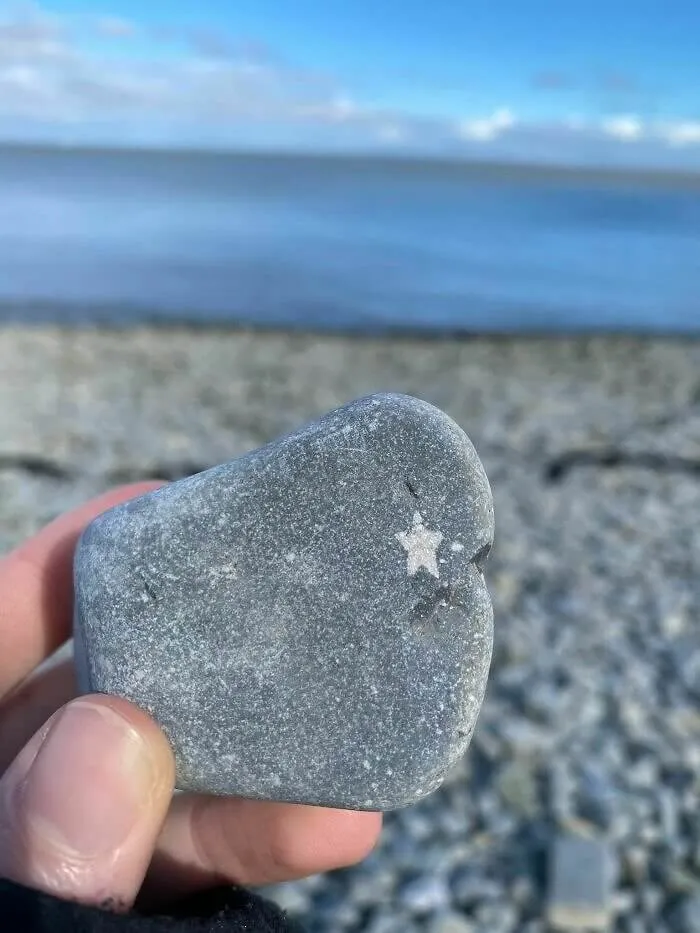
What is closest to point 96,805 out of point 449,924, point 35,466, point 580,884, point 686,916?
point 449,924

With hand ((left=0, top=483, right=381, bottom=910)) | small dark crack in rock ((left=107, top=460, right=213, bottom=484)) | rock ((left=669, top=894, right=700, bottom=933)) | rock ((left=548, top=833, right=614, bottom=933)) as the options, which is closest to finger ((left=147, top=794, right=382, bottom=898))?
hand ((left=0, top=483, right=381, bottom=910))

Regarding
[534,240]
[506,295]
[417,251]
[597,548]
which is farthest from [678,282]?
[597,548]

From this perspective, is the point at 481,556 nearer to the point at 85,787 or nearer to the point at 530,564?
the point at 85,787

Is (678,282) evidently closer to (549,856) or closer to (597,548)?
(597,548)

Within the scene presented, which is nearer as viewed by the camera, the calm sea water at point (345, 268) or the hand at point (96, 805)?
the hand at point (96, 805)

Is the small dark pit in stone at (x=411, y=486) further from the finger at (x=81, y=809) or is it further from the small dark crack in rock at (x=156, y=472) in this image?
the small dark crack in rock at (x=156, y=472)

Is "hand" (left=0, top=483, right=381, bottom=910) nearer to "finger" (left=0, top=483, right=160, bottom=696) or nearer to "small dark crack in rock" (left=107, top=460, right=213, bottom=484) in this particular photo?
"finger" (left=0, top=483, right=160, bottom=696)

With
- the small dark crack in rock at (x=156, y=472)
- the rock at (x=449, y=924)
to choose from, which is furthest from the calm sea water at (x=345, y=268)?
the rock at (x=449, y=924)
